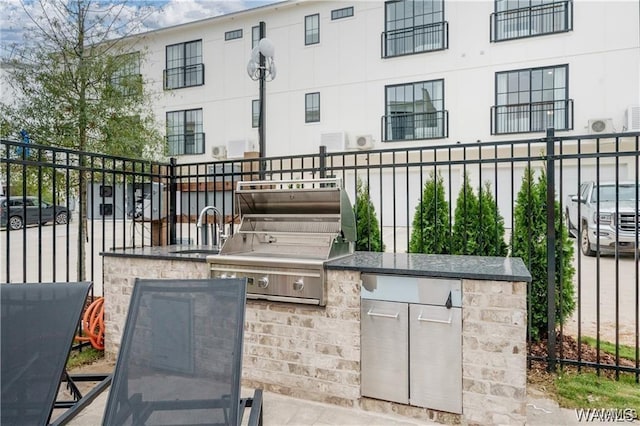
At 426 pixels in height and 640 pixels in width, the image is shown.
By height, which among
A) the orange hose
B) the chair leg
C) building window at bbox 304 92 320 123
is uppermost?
building window at bbox 304 92 320 123

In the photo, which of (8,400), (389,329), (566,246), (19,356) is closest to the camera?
(8,400)

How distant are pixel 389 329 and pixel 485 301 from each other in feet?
2.14

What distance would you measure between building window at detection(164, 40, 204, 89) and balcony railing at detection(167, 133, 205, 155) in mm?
2116

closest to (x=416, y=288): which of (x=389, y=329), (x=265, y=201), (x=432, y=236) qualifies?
(x=389, y=329)

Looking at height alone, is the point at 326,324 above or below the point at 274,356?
above

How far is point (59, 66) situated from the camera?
5.53 metres

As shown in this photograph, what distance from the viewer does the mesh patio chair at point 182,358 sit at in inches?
75.3

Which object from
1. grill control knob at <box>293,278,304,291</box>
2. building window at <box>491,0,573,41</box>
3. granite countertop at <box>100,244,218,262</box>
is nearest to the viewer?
grill control knob at <box>293,278,304,291</box>

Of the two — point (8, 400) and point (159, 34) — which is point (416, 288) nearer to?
point (8, 400)

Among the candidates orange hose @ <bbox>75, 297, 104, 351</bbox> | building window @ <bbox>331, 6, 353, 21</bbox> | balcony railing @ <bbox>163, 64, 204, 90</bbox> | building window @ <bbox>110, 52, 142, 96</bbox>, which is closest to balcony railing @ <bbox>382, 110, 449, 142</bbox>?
building window @ <bbox>331, 6, 353, 21</bbox>

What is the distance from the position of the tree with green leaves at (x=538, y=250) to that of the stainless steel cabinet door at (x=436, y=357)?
1.57 metres

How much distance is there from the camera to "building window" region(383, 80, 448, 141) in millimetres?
14398

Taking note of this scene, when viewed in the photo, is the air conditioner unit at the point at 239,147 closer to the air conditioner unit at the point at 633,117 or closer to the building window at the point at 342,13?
the building window at the point at 342,13

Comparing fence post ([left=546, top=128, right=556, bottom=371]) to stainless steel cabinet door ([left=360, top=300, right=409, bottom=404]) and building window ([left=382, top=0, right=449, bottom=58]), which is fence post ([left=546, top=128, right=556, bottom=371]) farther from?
building window ([left=382, top=0, right=449, bottom=58])
